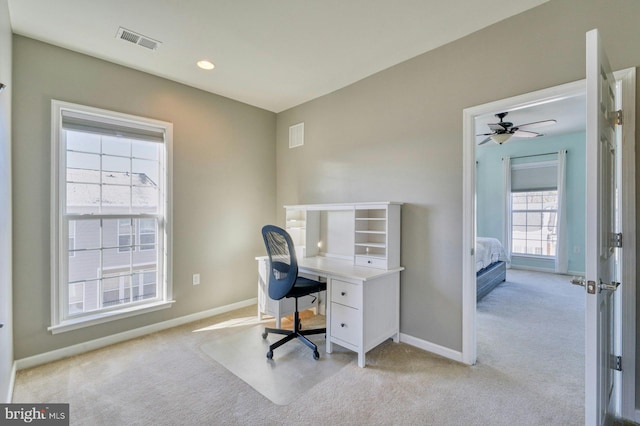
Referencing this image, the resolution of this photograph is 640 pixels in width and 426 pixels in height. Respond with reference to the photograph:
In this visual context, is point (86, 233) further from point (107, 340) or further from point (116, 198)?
point (107, 340)

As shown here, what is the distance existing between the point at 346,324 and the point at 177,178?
239 centimetres

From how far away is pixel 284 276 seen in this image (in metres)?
2.62

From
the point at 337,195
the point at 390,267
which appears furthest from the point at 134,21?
the point at 390,267

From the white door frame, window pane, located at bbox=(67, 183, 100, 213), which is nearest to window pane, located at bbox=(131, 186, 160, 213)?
window pane, located at bbox=(67, 183, 100, 213)

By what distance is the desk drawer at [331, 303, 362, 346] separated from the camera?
2.39 meters

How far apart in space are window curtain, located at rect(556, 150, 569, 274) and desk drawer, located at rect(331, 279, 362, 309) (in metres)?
5.41

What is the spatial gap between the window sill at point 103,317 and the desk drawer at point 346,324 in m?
1.86

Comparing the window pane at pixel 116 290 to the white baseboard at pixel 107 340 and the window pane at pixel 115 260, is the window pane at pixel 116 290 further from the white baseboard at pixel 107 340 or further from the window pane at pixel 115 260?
A: the white baseboard at pixel 107 340

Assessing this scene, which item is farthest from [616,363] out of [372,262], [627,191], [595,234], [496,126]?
[496,126]

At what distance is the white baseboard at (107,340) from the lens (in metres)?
2.37

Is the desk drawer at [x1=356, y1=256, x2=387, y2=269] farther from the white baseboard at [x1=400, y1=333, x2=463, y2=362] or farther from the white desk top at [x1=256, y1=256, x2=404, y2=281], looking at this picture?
the white baseboard at [x1=400, y1=333, x2=463, y2=362]

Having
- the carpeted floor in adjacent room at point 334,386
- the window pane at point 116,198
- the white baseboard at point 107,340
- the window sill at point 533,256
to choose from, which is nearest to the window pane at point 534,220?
the window sill at point 533,256

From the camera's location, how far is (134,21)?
2184mm

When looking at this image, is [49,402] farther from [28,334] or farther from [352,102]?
[352,102]
